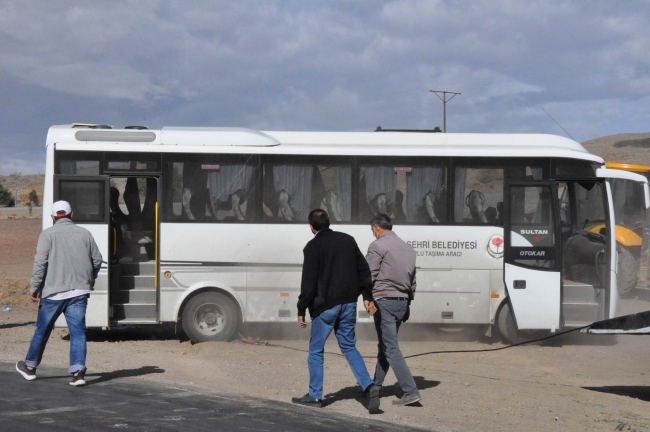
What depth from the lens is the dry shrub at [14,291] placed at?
747 inches

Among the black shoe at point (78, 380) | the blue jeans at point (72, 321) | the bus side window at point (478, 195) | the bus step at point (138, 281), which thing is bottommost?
the black shoe at point (78, 380)

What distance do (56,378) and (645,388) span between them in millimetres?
7436

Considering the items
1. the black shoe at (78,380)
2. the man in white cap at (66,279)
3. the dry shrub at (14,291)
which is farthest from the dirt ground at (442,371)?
the dry shrub at (14,291)

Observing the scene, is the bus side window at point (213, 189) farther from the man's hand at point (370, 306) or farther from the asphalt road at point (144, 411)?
the man's hand at point (370, 306)

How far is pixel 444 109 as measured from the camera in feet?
176

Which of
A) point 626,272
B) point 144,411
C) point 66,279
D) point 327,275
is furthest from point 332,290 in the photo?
point 626,272

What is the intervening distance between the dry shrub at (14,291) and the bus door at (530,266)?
38.1ft

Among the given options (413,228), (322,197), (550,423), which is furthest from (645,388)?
(322,197)

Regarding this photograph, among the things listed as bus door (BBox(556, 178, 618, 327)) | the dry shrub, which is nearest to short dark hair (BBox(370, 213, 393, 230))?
bus door (BBox(556, 178, 618, 327))

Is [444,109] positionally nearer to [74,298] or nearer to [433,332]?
[433,332]

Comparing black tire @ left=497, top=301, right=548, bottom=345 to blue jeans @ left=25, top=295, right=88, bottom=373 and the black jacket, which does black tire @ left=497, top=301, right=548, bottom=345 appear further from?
blue jeans @ left=25, top=295, right=88, bottom=373

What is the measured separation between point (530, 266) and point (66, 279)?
298 inches

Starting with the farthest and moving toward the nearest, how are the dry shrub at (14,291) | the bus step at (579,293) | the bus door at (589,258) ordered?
1. the dry shrub at (14,291)
2. the bus step at (579,293)
3. the bus door at (589,258)

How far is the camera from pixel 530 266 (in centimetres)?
1323
